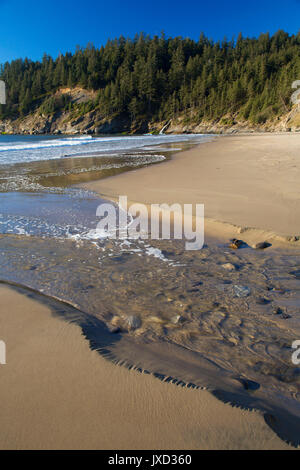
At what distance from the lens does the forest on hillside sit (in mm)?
61188

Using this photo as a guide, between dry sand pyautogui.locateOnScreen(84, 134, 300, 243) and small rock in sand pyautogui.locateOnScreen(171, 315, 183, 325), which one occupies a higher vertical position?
dry sand pyautogui.locateOnScreen(84, 134, 300, 243)

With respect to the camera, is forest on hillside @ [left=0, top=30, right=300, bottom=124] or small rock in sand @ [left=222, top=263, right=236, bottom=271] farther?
forest on hillside @ [left=0, top=30, right=300, bottom=124]

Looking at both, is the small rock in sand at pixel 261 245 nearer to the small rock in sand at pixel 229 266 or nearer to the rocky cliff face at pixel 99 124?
the small rock in sand at pixel 229 266

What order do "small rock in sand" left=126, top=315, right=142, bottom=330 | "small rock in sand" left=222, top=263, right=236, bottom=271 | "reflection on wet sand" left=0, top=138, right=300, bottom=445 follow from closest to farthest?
"reflection on wet sand" left=0, top=138, right=300, bottom=445, "small rock in sand" left=126, top=315, right=142, bottom=330, "small rock in sand" left=222, top=263, right=236, bottom=271

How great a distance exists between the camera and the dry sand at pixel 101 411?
97cm

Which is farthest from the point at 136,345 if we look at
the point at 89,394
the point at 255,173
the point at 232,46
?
the point at 232,46

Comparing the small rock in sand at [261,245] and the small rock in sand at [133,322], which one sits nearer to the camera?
the small rock in sand at [133,322]

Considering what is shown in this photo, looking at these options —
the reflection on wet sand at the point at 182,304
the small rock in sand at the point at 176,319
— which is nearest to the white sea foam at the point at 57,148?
the reflection on wet sand at the point at 182,304

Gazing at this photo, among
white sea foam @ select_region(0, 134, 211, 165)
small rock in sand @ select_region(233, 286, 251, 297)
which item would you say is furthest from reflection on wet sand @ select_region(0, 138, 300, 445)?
white sea foam @ select_region(0, 134, 211, 165)

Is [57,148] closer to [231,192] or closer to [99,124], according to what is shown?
[231,192]

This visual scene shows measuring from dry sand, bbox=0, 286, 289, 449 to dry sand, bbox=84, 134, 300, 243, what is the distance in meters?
2.37

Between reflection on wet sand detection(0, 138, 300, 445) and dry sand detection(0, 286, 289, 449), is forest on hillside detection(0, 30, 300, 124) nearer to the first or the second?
reflection on wet sand detection(0, 138, 300, 445)

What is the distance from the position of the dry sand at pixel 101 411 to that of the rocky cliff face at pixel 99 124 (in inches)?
1994

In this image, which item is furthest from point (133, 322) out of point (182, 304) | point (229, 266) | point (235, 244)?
point (235, 244)
